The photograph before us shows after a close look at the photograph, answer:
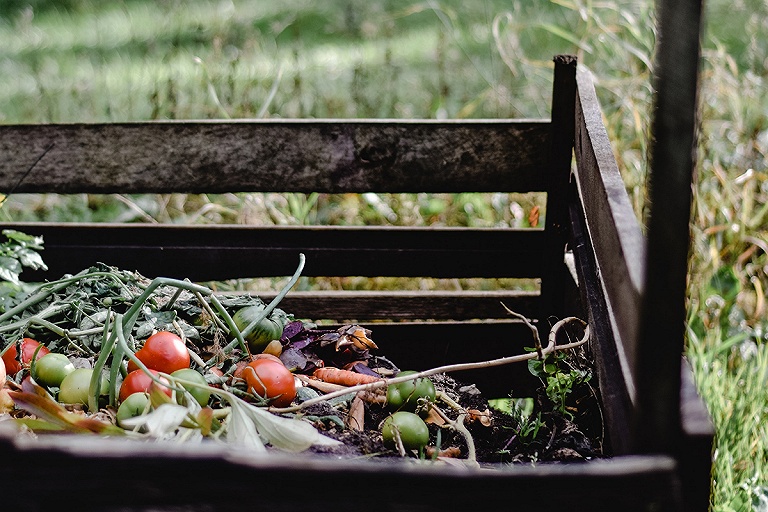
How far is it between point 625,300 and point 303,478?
63cm

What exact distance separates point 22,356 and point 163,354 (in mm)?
361

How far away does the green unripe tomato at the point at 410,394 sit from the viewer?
1622 mm

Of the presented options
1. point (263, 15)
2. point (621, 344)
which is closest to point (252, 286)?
point (621, 344)

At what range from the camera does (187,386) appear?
4.56 feet

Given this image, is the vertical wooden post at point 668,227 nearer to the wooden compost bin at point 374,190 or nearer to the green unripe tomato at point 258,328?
the wooden compost bin at point 374,190

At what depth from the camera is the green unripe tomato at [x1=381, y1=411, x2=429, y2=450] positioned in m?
1.48

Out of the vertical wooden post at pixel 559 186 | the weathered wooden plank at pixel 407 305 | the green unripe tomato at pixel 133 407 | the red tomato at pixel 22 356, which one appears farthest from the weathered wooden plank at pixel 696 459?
the weathered wooden plank at pixel 407 305

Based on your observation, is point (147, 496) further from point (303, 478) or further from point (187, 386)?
point (187, 386)

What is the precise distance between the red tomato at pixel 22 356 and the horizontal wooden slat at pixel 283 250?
0.85 meters

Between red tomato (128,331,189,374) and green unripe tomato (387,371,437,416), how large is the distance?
0.41 meters

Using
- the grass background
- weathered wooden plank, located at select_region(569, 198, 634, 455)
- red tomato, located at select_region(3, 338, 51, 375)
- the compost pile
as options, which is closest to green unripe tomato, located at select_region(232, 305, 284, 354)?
the compost pile

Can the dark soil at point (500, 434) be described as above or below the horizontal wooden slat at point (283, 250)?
below

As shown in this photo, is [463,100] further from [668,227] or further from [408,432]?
[668,227]

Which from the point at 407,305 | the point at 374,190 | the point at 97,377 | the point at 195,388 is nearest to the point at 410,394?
the point at 195,388
